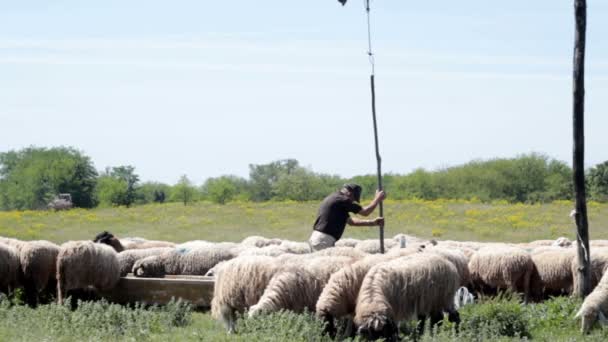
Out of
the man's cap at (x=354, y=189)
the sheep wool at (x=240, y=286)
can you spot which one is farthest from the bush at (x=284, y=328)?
the man's cap at (x=354, y=189)

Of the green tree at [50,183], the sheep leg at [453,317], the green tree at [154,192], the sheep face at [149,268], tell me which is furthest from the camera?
the green tree at [154,192]

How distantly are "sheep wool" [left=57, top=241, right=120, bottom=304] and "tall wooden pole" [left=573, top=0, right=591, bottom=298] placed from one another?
7788 mm

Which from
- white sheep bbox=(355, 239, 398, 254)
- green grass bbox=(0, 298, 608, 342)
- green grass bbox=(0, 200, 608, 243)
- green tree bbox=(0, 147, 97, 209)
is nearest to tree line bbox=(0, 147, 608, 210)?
green tree bbox=(0, 147, 97, 209)

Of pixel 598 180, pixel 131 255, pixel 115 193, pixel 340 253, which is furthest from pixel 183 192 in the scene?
pixel 340 253

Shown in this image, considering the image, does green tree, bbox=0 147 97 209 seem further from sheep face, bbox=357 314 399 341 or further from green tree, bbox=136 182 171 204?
sheep face, bbox=357 314 399 341

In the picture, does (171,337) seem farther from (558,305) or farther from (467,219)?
(467,219)

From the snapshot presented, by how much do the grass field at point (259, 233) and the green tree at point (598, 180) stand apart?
57.3 ft

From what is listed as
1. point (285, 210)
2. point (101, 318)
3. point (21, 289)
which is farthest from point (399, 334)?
point (285, 210)

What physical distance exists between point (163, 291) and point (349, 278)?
5.06 metres

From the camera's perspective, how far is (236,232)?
3716 centimetres

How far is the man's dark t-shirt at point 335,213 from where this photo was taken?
15438 millimetres

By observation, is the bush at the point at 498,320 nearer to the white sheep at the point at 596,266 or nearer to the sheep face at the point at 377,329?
the sheep face at the point at 377,329

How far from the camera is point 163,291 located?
52.4 feet

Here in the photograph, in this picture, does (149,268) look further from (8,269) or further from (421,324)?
(421,324)
